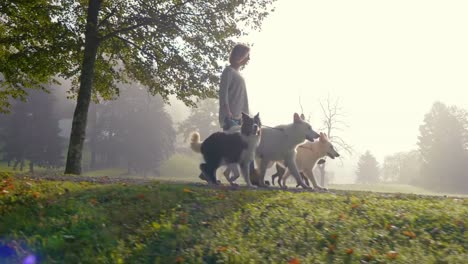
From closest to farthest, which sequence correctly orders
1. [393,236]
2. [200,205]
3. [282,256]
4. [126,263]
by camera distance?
[126,263]
[282,256]
[393,236]
[200,205]

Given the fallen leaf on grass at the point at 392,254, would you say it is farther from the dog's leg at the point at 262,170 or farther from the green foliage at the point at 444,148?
the green foliage at the point at 444,148

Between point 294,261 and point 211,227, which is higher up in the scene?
point 211,227

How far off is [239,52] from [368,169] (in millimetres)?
82273

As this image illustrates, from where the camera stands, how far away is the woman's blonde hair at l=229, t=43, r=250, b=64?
1011 cm

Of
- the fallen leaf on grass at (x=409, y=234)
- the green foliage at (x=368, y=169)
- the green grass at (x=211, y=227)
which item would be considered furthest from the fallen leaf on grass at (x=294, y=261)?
the green foliage at (x=368, y=169)

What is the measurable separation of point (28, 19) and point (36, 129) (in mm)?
36051

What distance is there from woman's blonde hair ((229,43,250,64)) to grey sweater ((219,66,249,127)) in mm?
249

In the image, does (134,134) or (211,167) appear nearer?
(211,167)

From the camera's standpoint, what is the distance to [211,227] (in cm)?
618

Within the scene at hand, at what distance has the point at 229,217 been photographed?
21.7ft

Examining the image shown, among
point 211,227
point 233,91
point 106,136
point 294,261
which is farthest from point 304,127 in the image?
point 106,136

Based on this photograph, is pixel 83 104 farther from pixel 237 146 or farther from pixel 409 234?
pixel 409 234

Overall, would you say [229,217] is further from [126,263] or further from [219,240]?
[126,263]

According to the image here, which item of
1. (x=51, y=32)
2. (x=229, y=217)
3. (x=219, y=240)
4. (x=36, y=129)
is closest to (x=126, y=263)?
(x=219, y=240)
